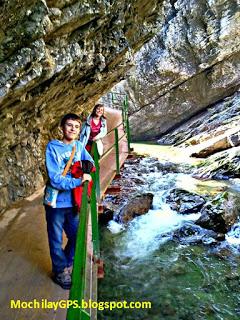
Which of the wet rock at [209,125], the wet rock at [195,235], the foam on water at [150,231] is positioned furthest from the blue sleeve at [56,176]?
the wet rock at [209,125]

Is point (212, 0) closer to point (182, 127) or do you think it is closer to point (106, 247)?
point (182, 127)

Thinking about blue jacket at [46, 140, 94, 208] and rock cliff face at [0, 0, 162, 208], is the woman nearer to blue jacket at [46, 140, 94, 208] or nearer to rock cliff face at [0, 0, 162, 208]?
rock cliff face at [0, 0, 162, 208]

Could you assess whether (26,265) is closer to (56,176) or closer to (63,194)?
(63,194)

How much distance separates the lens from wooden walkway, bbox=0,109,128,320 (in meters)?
4.34

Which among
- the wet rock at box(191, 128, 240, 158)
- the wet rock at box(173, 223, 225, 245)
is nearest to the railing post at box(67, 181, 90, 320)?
the wet rock at box(173, 223, 225, 245)

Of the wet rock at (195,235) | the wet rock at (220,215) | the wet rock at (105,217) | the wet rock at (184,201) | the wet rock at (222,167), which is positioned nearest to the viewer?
the wet rock at (195,235)

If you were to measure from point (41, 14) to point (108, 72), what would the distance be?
22.6ft

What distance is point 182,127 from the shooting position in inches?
1142

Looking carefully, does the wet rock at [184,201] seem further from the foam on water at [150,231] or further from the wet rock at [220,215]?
the wet rock at [220,215]

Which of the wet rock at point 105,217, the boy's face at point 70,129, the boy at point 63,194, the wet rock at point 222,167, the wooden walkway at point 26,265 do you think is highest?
the boy's face at point 70,129

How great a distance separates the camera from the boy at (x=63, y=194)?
436cm

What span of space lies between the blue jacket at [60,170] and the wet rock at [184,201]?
8155mm

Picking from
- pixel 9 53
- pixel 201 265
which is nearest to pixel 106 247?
pixel 201 265

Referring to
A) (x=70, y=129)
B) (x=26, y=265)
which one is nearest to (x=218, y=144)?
(x=26, y=265)
